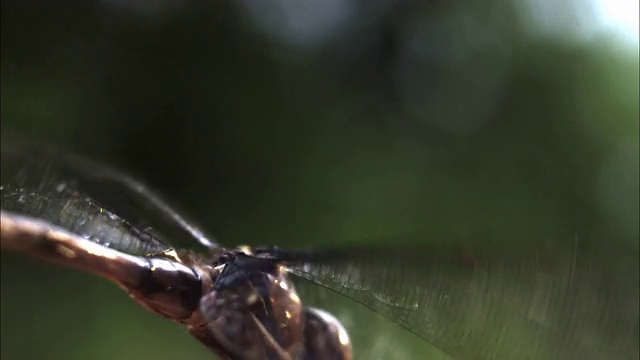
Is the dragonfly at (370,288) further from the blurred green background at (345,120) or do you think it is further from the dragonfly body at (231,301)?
the blurred green background at (345,120)

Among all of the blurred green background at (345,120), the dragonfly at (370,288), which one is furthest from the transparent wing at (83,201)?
the blurred green background at (345,120)

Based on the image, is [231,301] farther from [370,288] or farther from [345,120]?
[345,120]

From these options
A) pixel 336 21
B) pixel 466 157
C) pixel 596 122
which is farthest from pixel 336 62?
pixel 596 122

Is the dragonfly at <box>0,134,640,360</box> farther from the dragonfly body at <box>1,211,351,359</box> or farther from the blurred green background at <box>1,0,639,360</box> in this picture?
the blurred green background at <box>1,0,639,360</box>

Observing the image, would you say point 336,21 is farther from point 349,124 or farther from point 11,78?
point 11,78

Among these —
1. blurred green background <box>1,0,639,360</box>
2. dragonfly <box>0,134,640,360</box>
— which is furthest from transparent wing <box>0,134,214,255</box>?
blurred green background <box>1,0,639,360</box>

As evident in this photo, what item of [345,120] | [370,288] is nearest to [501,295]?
[370,288]

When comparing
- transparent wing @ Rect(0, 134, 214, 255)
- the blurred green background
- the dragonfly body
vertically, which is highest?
the blurred green background
